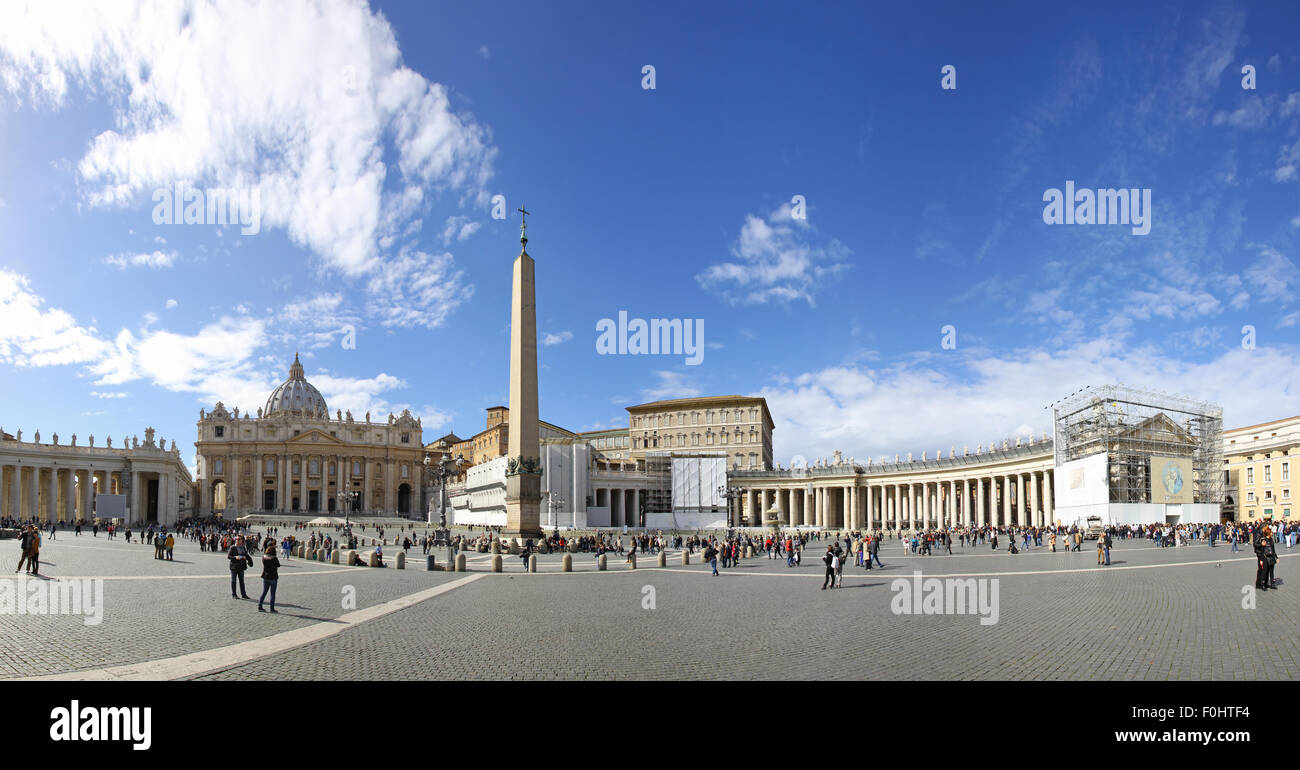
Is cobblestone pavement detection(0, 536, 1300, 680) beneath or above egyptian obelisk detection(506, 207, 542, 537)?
beneath

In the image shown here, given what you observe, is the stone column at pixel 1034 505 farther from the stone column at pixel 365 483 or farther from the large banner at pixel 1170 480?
the stone column at pixel 365 483

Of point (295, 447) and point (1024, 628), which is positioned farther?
point (295, 447)

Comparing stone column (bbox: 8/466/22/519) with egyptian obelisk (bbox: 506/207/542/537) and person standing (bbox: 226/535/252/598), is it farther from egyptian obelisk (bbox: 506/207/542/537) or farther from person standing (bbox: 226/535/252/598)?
person standing (bbox: 226/535/252/598)

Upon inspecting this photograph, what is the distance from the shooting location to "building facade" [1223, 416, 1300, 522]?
5700 cm

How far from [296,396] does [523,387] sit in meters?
113

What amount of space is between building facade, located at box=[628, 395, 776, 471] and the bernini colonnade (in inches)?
189

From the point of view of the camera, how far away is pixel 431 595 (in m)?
16.0

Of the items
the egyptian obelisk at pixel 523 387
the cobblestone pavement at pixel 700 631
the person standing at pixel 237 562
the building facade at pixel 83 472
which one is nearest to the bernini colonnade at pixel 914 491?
the egyptian obelisk at pixel 523 387

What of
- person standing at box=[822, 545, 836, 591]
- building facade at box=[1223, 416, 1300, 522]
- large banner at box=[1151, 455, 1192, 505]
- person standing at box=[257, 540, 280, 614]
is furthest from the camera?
building facade at box=[1223, 416, 1300, 522]

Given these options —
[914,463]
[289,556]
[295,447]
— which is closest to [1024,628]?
[289,556]

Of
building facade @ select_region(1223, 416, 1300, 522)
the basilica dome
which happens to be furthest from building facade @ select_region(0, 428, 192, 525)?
building facade @ select_region(1223, 416, 1300, 522)

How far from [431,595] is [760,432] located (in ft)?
243

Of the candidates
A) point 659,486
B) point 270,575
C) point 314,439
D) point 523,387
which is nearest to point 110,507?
point 523,387
